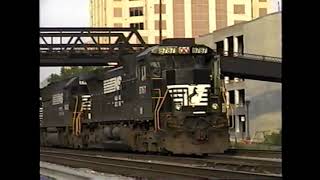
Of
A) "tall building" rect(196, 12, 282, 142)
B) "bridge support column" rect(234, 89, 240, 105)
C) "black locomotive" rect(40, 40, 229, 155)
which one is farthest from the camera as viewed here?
"bridge support column" rect(234, 89, 240, 105)

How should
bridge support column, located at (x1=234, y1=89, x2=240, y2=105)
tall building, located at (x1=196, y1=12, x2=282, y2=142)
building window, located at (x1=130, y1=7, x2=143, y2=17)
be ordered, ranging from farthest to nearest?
bridge support column, located at (x1=234, y1=89, x2=240, y2=105) < tall building, located at (x1=196, y1=12, x2=282, y2=142) < building window, located at (x1=130, y1=7, x2=143, y2=17)

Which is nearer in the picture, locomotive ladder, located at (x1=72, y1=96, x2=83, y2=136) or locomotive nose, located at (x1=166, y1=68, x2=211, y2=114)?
locomotive nose, located at (x1=166, y1=68, x2=211, y2=114)

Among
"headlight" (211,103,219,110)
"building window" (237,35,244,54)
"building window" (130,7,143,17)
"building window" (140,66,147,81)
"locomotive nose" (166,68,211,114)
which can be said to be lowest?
"headlight" (211,103,219,110)

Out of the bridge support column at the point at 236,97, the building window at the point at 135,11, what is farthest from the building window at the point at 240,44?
the building window at the point at 135,11

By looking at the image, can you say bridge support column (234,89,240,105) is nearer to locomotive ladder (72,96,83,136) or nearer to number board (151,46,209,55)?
locomotive ladder (72,96,83,136)

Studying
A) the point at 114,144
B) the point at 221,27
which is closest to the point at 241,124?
the point at 221,27

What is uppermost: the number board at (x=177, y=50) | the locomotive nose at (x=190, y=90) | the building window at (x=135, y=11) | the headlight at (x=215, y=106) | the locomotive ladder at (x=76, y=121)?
the building window at (x=135, y=11)

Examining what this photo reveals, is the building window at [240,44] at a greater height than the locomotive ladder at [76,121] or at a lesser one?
greater

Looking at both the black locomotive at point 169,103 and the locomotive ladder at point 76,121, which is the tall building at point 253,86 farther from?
Answer: the black locomotive at point 169,103

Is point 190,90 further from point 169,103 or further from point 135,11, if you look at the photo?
point 135,11

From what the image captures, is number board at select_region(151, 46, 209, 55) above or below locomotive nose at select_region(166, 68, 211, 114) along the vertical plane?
above

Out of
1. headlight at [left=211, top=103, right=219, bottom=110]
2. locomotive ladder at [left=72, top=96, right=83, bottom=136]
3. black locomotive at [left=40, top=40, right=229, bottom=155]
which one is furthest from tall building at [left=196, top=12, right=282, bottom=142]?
headlight at [left=211, top=103, right=219, bottom=110]
